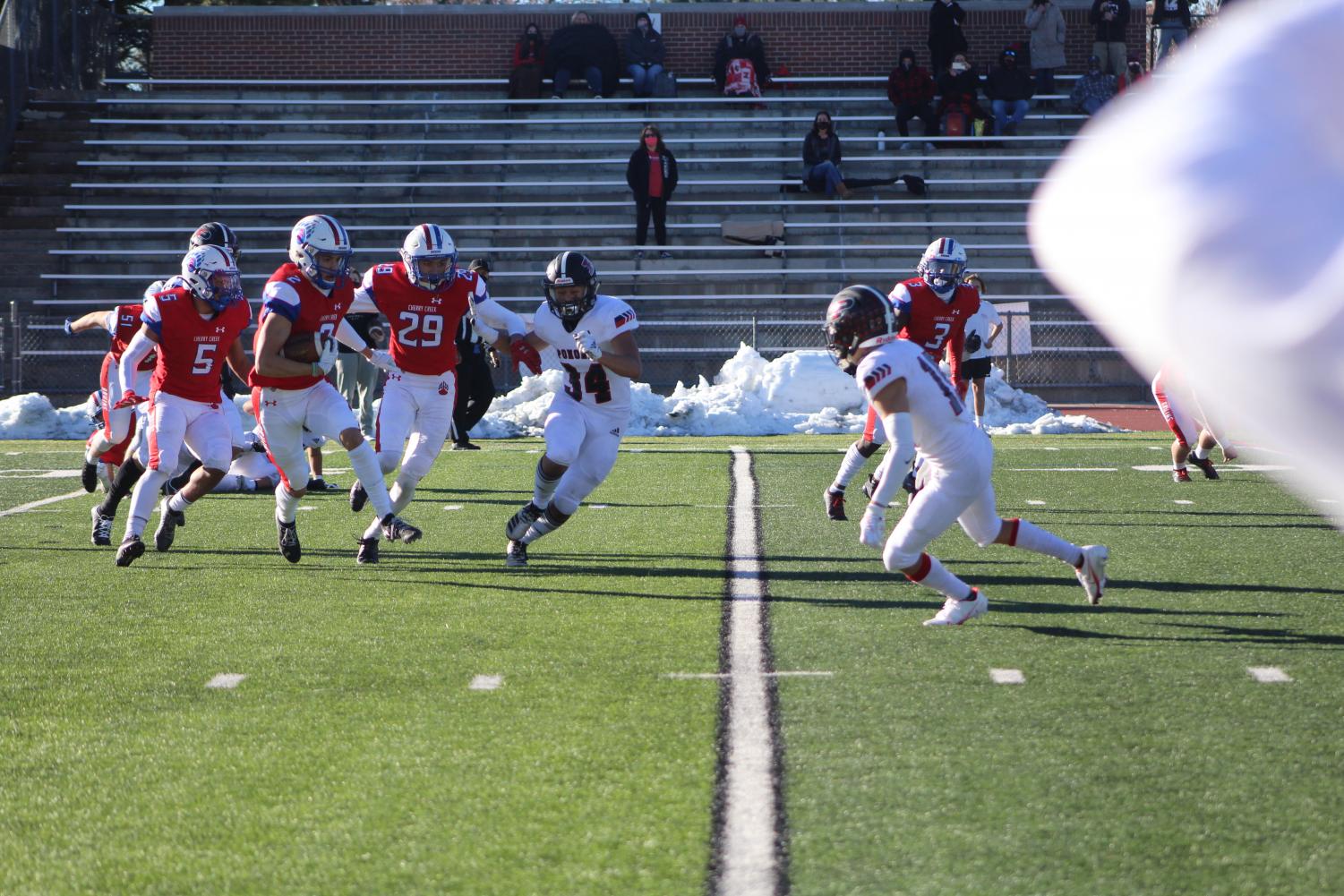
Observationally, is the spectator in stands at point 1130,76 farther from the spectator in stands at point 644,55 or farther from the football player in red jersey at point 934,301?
the football player in red jersey at point 934,301

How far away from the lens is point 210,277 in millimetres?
8703

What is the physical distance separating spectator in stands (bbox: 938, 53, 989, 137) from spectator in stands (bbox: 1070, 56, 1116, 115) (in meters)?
1.61

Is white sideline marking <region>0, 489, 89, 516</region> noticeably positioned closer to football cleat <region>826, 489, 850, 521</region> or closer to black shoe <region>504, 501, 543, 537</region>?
black shoe <region>504, 501, 543, 537</region>

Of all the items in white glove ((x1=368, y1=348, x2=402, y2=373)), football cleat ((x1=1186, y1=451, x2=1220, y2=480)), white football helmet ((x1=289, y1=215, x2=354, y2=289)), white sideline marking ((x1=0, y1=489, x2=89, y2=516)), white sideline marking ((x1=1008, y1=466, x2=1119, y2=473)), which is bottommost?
white sideline marking ((x1=1008, y1=466, x2=1119, y2=473))

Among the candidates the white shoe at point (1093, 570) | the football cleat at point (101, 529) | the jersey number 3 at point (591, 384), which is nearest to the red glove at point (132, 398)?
the football cleat at point (101, 529)

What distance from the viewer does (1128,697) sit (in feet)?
16.1

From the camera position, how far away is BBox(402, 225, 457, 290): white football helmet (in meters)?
8.73

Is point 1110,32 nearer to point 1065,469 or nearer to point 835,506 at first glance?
point 1065,469

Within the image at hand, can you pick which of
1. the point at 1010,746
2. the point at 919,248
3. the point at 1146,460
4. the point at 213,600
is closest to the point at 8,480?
the point at 213,600

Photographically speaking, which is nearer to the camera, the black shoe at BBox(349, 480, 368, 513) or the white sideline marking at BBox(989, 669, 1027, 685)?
the white sideline marking at BBox(989, 669, 1027, 685)

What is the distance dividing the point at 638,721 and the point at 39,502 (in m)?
8.11

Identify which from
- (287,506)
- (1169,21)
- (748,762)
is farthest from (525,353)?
(1169,21)

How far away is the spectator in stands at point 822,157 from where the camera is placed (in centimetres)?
2403

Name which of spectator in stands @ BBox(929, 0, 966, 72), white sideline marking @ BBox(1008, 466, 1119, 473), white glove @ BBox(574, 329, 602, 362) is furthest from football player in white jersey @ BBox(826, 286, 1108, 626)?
spectator in stands @ BBox(929, 0, 966, 72)
